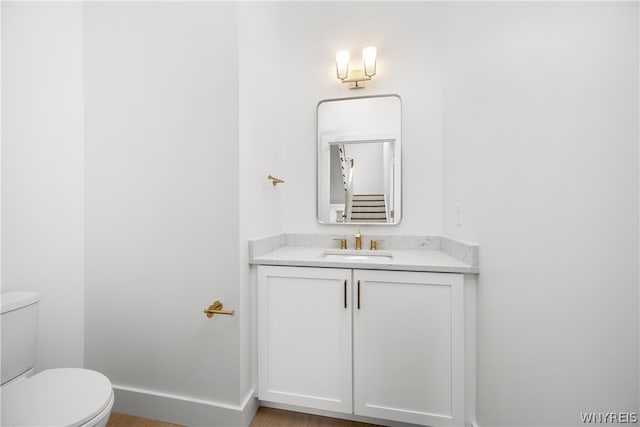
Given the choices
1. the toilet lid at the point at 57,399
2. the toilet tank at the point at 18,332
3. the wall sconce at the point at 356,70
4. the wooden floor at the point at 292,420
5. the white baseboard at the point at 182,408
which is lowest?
the wooden floor at the point at 292,420

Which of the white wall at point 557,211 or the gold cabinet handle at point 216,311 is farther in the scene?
the gold cabinet handle at point 216,311

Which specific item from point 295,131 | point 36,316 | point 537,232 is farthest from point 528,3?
point 36,316

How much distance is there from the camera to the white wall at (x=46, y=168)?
1.35 metres

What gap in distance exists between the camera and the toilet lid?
35.9 inches

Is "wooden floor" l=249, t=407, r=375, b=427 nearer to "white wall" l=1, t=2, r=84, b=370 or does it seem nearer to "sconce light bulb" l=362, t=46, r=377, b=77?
"white wall" l=1, t=2, r=84, b=370

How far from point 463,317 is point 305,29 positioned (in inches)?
85.3

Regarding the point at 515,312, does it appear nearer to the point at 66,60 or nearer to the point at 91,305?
the point at 91,305

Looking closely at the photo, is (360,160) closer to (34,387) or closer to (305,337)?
(305,337)

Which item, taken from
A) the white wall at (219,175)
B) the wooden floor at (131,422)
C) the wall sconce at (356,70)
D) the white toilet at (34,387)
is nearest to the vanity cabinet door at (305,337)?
the white wall at (219,175)

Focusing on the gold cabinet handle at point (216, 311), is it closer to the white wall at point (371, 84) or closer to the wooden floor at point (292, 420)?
the wooden floor at point (292, 420)

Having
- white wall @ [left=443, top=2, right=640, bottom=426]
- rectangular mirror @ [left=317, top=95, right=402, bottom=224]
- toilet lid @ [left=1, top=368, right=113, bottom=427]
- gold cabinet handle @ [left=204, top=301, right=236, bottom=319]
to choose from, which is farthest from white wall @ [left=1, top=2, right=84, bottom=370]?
white wall @ [left=443, top=2, right=640, bottom=426]

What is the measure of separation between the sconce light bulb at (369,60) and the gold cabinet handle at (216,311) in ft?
5.62

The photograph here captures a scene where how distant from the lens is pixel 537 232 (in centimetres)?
93

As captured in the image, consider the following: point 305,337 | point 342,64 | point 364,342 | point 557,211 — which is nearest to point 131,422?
point 305,337
